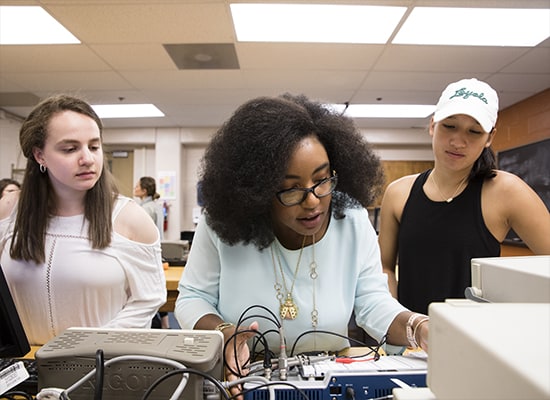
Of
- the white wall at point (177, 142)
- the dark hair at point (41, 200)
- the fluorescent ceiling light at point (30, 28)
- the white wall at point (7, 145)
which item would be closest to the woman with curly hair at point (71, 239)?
the dark hair at point (41, 200)

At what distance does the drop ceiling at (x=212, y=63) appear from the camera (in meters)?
2.70

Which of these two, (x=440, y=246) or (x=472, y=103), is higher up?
(x=472, y=103)

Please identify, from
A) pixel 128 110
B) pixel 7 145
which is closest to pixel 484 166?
pixel 128 110

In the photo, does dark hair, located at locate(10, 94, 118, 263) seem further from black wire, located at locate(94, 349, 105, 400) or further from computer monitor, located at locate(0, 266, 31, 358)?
black wire, located at locate(94, 349, 105, 400)

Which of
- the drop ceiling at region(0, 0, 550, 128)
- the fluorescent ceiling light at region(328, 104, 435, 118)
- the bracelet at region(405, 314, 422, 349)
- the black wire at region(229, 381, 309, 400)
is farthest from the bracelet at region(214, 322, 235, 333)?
the fluorescent ceiling light at region(328, 104, 435, 118)

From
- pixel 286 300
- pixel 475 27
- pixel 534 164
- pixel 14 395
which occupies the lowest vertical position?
pixel 14 395

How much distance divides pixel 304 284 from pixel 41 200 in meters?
0.92

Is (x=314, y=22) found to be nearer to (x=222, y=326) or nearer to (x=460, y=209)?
(x=460, y=209)

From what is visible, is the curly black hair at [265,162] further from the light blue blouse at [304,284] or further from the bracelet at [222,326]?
the bracelet at [222,326]

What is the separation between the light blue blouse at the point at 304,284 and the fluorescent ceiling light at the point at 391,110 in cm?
404

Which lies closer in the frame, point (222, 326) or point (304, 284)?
point (222, 326)

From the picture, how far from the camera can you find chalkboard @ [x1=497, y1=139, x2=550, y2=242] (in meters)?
3.92

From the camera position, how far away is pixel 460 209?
131 centimetres

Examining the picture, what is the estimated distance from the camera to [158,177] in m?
6.60
